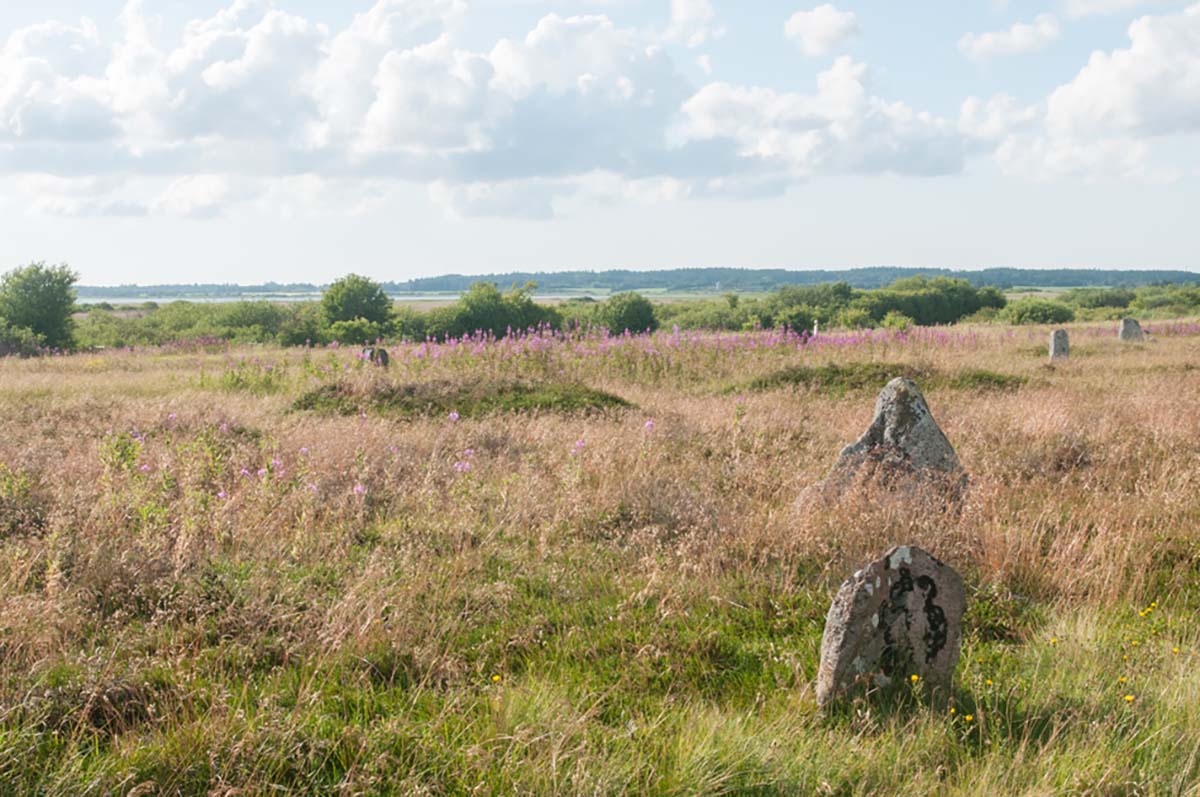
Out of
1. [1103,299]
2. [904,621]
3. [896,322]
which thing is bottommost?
[904,621]

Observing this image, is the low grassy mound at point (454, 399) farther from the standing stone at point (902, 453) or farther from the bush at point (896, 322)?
the bush at point (896, 322)

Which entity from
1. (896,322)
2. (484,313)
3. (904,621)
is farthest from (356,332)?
(904,621)

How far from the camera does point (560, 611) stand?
5.12 meters

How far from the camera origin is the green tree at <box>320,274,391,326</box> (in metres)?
52.5

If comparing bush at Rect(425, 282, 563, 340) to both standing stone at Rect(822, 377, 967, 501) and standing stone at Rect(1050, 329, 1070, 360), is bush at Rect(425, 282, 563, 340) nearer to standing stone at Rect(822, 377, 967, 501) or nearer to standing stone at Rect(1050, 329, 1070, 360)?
standing stone at Rect(1050, 329, 1070, 360)

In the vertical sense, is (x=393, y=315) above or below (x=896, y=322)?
above

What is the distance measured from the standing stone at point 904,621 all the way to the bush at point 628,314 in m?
51.7

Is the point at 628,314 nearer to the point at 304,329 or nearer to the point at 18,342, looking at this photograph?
the point at 304,329

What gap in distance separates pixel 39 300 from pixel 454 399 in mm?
33316

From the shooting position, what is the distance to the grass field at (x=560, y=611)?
3430mm

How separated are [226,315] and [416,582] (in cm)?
6042

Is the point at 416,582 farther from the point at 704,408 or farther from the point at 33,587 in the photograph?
the point at 704,408

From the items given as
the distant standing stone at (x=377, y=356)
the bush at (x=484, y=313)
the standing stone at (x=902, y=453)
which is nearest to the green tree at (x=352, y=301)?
the bush at (x=484, y=313)

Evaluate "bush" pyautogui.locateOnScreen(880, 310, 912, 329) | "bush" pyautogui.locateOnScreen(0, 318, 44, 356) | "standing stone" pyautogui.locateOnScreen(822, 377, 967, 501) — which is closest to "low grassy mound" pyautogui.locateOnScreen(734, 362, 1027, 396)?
"bush" pyautogui.locateOnScreen(880, 310, 912, 329)
